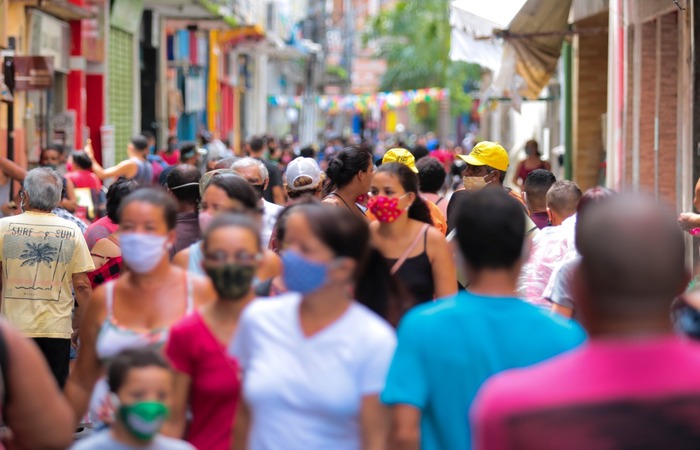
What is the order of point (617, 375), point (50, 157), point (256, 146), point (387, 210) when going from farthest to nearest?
point (256, 146)
point (50, 157)
point (387, 210)
point (617, 375)

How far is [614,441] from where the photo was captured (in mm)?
3020

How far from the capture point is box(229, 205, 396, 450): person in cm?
438

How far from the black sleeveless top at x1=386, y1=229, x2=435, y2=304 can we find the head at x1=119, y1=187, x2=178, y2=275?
5.42 ft

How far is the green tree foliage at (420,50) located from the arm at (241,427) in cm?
4349

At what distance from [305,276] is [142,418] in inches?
26.4

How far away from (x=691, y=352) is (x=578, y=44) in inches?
734

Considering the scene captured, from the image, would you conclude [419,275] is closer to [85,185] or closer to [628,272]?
[628,272]

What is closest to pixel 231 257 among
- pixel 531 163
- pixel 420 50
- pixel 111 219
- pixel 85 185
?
pixel 111 219

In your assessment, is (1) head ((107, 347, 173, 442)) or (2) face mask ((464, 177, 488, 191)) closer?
(1) head ((107, 347, 173, 442))

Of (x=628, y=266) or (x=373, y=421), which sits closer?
(x=628, y=266)

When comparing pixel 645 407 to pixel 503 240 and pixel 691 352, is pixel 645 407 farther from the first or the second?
pixel 503 240

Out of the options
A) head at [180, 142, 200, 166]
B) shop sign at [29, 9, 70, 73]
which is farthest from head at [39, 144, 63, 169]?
shop sign at [29, 9, 70, 73]

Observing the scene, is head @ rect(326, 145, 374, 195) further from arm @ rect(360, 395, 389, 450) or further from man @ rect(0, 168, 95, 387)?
arm @ rect(360, 395, 389, 450)

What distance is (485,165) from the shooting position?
1029cm
